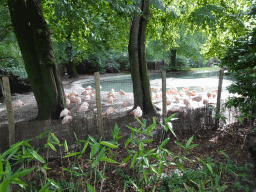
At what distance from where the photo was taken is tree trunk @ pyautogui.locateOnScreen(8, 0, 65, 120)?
168 inches

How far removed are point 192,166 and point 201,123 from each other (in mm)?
1513

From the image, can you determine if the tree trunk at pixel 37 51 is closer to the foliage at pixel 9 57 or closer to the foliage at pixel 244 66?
the foliage at pixel 244 66

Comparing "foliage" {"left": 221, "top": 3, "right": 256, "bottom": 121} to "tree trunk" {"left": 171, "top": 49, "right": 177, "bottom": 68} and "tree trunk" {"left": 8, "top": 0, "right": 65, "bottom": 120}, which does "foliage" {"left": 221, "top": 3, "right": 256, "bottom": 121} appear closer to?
"tree trunk" {"left": 8, "top": 0, "right": 65, "bottom": 120}

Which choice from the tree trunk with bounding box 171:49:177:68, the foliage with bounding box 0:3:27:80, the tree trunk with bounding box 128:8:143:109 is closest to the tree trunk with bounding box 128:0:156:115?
the tree trunk with bounding box 128:8:143:109

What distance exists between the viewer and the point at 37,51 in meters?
4.42

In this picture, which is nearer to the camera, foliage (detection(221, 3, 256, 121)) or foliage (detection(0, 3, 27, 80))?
foliage (detection(221, 3, 256, 121))

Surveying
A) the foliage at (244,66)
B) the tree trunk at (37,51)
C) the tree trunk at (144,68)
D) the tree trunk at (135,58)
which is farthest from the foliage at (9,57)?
the foliage at (244,66)

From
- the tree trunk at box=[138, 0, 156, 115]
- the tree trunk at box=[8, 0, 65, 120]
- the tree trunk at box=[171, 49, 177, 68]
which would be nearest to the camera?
the tree trunk at box=[8, 0, 65, 120]

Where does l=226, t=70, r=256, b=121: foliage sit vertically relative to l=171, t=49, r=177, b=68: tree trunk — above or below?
below

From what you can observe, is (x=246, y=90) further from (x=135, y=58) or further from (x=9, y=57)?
(x=9, y=57)

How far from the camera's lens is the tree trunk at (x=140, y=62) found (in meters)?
4.82

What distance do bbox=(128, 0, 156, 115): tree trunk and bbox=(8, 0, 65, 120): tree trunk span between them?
1870 mm

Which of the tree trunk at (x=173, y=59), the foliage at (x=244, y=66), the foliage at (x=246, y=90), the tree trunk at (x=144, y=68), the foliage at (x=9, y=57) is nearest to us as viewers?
the foliage at (x=244, y=66)

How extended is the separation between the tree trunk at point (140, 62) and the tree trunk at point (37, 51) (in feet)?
6.13
